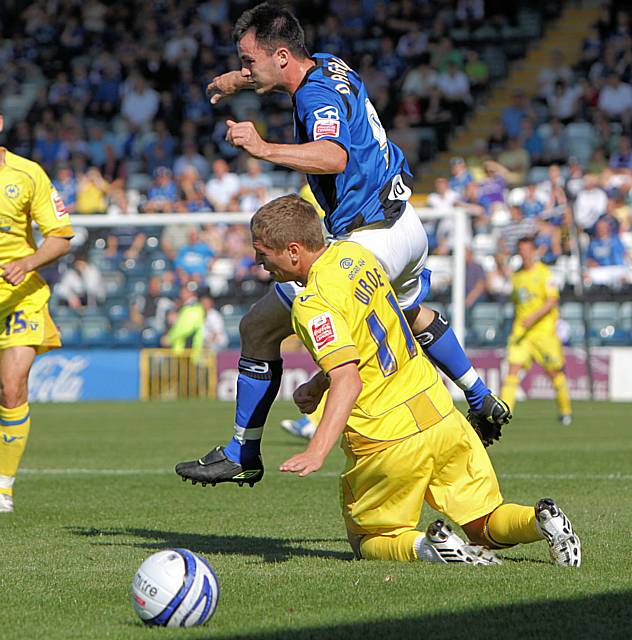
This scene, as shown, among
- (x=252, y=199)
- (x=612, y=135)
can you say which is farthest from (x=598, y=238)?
(x=252, y=199)

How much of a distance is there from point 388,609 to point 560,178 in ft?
56.9

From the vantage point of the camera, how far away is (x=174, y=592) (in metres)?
4.31

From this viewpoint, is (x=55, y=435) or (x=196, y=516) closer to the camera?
(x=196, y=516)

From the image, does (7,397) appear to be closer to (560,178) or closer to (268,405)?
(268,405)

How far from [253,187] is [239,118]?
4.00m

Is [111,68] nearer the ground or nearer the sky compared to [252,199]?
nearer the sky

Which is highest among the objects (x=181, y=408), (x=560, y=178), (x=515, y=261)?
(x=560, y=178)

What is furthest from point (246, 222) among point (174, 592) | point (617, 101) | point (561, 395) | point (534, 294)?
point (174, 592)

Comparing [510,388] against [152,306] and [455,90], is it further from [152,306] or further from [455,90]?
[455,90]

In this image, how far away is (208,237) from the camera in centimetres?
2066

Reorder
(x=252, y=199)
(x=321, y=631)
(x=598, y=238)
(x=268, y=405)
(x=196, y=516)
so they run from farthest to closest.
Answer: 1. (x=252, y=199)
2. (x=598, y=238)
3. (x=196, y=516)
4. (x=268, y=405)
5. (x=321, y=631)

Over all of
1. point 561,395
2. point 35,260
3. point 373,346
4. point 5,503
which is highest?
point 373,346

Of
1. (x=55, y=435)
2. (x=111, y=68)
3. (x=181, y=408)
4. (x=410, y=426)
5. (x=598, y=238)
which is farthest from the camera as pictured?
(x=111, y=68)

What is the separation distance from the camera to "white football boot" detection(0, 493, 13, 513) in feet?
24.9
